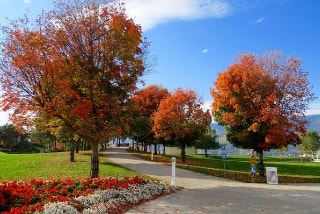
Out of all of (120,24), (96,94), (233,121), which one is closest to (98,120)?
(96,94)

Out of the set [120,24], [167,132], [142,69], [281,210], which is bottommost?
[281,210]

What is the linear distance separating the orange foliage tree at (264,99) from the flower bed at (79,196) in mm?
9913

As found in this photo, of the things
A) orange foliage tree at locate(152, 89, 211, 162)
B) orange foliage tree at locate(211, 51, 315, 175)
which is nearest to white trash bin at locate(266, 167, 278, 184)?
orange foliage tree at locate(211, 51, 315, 175)

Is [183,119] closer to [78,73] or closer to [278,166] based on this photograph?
[278,166]

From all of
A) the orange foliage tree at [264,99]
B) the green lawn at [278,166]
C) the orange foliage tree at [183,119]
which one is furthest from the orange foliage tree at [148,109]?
the orange foliage tree at [264,99]

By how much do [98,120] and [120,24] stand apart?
14.1 feet

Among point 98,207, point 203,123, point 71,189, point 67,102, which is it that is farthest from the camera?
point 203,123

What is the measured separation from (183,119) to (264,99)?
41.3 ft

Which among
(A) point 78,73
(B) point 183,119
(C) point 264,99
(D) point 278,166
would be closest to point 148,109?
(B) point 183,119

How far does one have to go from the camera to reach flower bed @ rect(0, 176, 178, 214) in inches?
394

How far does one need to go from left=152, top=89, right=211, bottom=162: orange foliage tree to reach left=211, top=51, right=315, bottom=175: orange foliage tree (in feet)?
32.7

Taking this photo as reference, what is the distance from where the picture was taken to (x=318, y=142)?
248 ft

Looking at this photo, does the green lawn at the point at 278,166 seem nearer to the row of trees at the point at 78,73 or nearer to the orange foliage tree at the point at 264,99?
the orange foliage tree at the point at 264,99

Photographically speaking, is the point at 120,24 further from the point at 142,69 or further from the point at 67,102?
the point at 67,102
